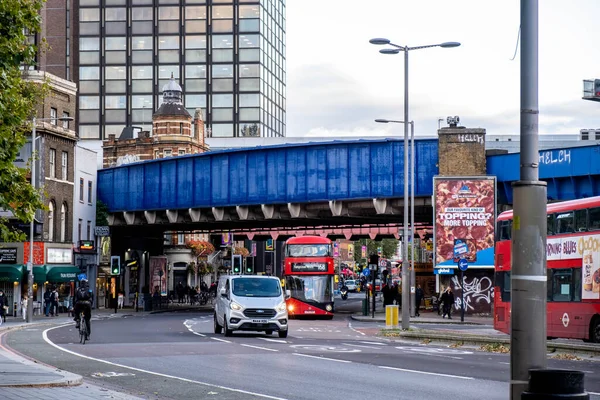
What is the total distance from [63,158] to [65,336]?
102 feet

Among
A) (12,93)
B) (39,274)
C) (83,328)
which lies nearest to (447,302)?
(39,274)

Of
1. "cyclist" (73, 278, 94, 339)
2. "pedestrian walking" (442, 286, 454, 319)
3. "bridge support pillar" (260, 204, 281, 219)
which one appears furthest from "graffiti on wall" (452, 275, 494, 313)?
"cyclist" (73, 278, 94, 339)

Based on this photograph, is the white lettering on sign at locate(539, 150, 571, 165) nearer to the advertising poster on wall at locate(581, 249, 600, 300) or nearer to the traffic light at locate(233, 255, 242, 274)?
the advertising poster on wall at locate(581, 249, 600, 300)

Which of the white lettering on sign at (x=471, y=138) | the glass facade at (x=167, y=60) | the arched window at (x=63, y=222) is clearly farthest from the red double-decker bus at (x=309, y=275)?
the glass facade at (x=167, y=60)

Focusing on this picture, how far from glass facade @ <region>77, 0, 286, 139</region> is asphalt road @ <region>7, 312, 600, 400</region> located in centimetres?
8936

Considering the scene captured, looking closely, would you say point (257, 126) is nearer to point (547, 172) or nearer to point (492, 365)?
point (547, 172)

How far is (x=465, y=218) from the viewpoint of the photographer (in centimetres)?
5559

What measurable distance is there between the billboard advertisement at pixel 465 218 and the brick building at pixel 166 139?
135ft

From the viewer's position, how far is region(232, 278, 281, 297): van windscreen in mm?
31906

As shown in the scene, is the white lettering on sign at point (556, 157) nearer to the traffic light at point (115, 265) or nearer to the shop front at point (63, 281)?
the traffic light at point (115, 265)

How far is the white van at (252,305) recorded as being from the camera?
3108 centimetres

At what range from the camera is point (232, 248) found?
343 feet

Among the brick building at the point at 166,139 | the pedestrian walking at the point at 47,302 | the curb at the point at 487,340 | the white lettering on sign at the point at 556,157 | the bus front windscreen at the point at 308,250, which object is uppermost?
the brick building at the point at 166,139

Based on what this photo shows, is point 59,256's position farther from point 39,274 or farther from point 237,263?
point 237,263
